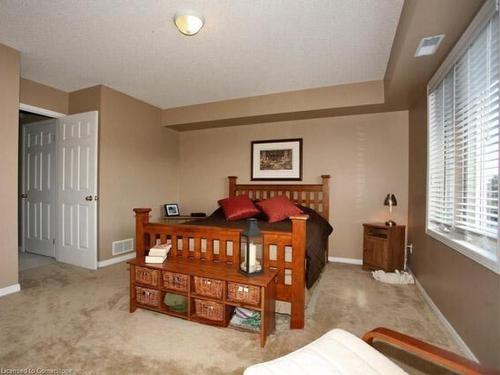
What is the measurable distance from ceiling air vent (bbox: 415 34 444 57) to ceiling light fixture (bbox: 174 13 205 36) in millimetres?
1737

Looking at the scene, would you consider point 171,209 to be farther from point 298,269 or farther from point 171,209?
point 298,269

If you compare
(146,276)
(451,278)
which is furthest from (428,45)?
(146,276)

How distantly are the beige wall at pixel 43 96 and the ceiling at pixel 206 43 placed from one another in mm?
123

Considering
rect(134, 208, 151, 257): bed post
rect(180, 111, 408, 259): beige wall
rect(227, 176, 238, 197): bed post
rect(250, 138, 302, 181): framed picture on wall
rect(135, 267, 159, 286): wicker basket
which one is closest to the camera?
rect(135, 267, 159, 286): wicker basket

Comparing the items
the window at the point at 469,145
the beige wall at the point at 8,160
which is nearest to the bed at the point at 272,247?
the window at the point at 469,145

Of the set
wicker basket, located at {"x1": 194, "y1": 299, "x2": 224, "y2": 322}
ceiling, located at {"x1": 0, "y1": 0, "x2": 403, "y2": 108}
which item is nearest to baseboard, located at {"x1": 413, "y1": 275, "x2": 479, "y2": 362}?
wicker basket, located at {"x1": 194, "y1": 299, "x2": 224, "y2": 322}

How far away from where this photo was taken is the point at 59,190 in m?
3.60

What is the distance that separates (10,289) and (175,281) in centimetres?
190

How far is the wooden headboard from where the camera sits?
3.73 metres

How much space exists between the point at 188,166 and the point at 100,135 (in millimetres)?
1694

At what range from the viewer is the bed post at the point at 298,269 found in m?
1.85

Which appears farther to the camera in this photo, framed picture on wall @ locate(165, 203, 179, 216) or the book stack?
framed picture on wall @ locate(165, 203, 179, 216)

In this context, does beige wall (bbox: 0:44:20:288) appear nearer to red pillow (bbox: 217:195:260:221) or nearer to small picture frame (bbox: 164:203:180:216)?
small picture frame (bbox: 164:203:180:216)

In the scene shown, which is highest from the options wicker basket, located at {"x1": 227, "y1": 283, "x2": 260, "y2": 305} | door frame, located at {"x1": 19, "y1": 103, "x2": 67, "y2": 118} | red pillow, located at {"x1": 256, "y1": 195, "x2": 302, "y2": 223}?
door frame, located at {"x1": 19, "y1": 103, "x2": 67, "y2": 118}
